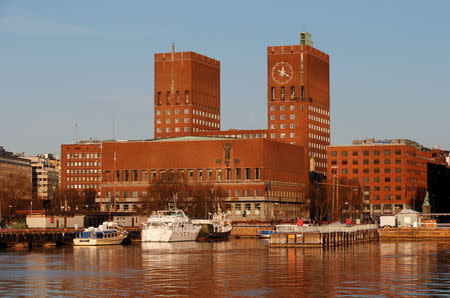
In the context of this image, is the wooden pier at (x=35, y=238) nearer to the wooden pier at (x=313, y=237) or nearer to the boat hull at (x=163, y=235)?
the boat hull at (x=163, y=235)

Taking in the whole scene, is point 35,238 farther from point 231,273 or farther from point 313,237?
point 231,273

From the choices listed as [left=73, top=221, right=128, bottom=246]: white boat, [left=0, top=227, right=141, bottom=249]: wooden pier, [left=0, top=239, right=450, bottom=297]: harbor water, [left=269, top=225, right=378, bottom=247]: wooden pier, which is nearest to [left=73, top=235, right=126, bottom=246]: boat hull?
[left=73, top=221, right=128, bottom=246]: white boat

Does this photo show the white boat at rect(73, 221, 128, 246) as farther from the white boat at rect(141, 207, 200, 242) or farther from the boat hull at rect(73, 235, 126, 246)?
the white boat at rect(141, 207, 200, 242)

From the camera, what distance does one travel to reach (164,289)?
8550 cm

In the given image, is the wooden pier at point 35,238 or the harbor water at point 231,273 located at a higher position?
the wooden pier at point 35,238

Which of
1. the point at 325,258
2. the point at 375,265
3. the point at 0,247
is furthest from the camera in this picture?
the point at 0,247

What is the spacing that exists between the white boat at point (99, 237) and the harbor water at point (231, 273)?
22.5 meters

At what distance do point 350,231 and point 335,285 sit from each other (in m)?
83.5

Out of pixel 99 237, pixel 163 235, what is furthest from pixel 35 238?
pixel 163 235

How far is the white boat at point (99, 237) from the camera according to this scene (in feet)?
562

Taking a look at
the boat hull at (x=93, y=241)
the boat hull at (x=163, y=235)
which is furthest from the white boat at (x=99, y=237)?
the boat hull at (x=163, y=235)

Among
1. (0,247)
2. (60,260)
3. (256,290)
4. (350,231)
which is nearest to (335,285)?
(256,290)

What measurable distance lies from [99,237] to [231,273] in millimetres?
75663

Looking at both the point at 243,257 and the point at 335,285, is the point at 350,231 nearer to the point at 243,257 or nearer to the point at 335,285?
the point at 243,257
